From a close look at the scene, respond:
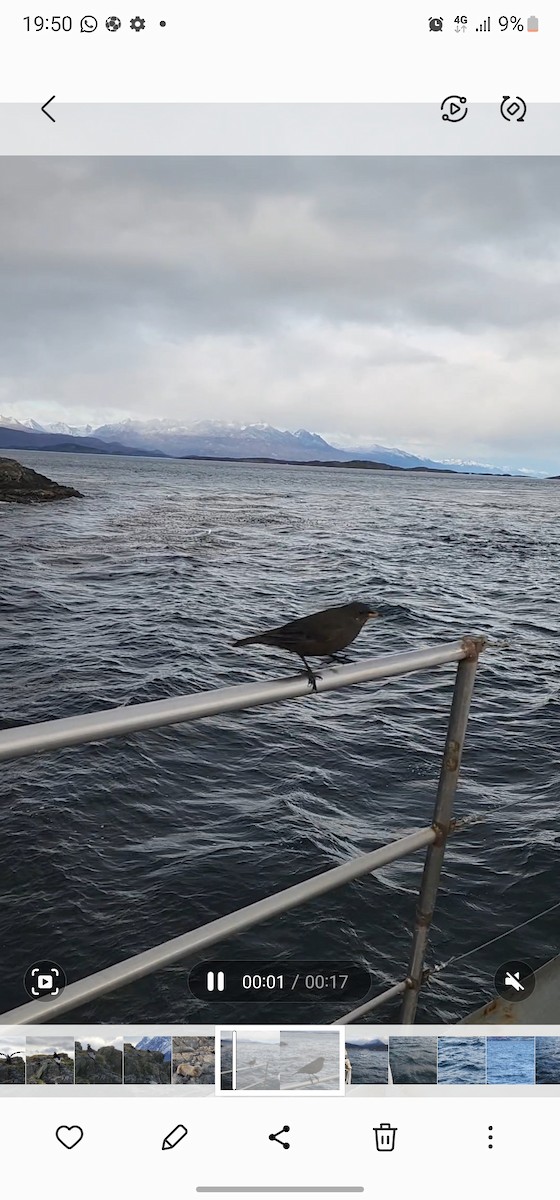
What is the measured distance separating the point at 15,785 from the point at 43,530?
1915cm

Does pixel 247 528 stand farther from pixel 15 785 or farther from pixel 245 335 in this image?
pixel 245 335

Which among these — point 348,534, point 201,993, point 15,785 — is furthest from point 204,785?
point 348,534

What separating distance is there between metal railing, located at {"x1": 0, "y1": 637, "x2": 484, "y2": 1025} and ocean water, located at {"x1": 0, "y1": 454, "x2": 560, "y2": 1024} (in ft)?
0.43

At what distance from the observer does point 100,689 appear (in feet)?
31.1

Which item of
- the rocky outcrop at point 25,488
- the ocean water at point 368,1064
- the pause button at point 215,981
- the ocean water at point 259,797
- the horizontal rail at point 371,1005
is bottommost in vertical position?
the ocean water at point 259,797

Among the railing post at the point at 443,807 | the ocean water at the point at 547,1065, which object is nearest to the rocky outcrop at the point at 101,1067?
the ocean water at the point at 547,1065

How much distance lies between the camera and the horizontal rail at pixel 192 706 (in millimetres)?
763

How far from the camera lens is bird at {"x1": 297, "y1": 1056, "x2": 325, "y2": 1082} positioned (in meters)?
0.91

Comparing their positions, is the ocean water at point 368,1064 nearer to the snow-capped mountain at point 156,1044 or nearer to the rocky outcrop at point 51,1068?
the snow-capped mountain at point 156,1044

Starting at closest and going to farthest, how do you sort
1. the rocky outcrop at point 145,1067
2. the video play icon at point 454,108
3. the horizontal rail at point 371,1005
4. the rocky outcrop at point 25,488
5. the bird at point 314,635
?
the rocky outcrop at point 145,1067 → the horizontal rail at point 371,1005 → the bird at point 314,635 → the video play icon at point 454,108 → the rocky outcrop at point 25,488

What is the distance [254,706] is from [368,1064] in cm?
46

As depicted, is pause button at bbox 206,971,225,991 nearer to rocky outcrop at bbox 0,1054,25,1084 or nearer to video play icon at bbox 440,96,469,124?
rocky outcrop at bbox 0,1054,25,1084
